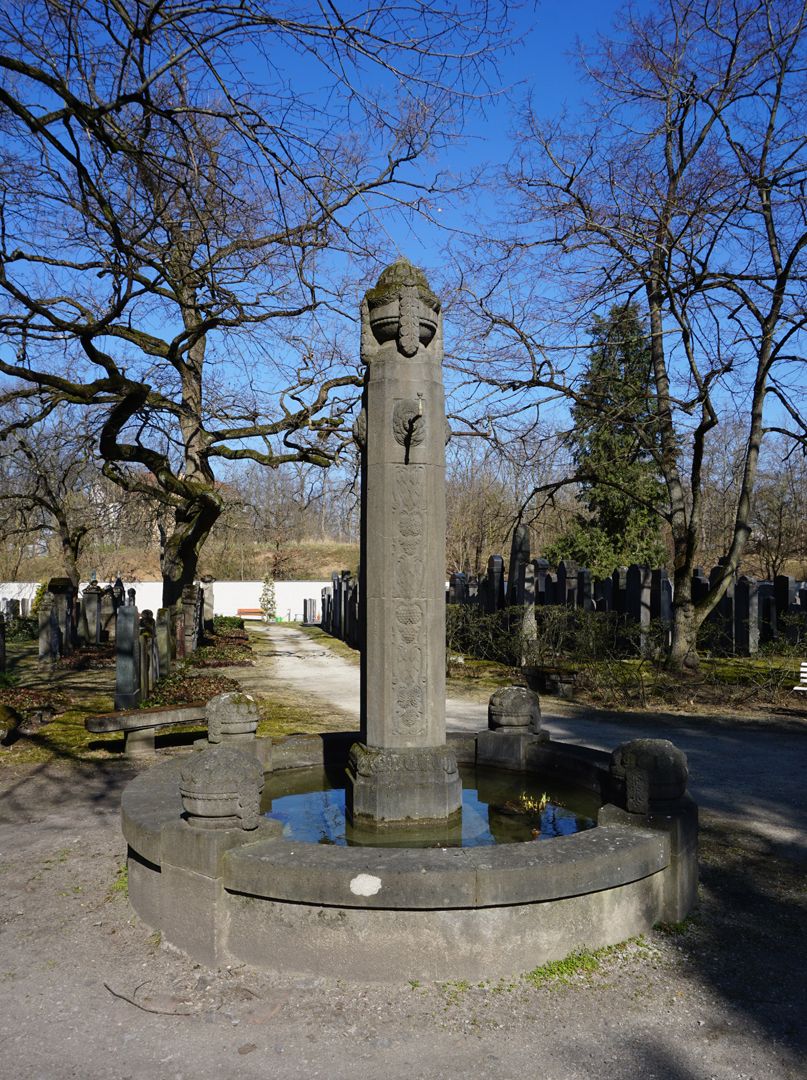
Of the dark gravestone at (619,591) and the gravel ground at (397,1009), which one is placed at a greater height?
the dark gravestone at (619,591)

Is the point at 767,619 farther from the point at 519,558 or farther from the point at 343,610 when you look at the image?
the point at 343,610

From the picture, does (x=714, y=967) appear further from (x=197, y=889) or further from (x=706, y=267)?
(x=706, y=267)

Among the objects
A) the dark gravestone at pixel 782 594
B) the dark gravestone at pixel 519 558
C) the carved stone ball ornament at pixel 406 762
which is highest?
the dark gravestone at pixel 519 558

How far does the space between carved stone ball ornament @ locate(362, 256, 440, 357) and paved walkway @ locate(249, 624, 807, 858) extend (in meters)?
4.56

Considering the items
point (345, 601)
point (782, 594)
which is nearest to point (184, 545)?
point (345, 601)

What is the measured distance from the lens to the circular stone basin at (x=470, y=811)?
204 inches

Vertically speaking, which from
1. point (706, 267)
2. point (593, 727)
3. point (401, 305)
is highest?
point (706, 267)

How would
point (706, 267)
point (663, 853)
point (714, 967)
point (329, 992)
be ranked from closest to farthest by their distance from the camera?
1. point (329, 992)
2. point (714, 967)
3. point (663, 853)
4. point (706, 267)

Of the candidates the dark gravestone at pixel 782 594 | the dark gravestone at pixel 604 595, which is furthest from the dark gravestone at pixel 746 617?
the dark gravestone at pixel 604 595

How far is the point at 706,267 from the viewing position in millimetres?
13359

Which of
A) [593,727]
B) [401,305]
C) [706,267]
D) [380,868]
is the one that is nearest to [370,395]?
[401,305]

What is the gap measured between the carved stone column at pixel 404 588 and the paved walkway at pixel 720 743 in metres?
2.98

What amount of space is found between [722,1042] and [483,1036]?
99 cm

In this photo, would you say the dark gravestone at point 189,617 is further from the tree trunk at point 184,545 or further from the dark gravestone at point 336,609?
the dark gravestone at point 336,609
